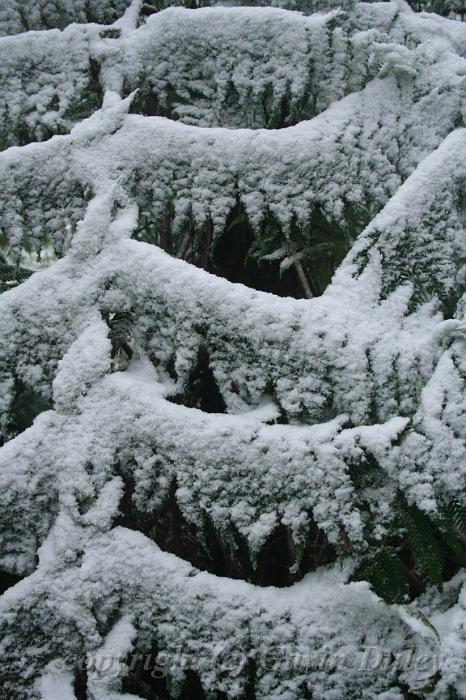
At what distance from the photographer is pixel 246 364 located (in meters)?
1.33

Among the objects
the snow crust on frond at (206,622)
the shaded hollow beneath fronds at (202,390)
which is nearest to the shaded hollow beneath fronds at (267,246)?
the shaded hollow beneath fronds at (202,390)

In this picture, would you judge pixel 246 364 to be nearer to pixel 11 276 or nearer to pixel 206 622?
pixel 206 622

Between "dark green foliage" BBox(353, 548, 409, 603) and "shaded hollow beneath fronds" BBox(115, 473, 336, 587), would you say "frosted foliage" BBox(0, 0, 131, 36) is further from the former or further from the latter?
"dark green foliage" BBox(353, 548, 409, 603)

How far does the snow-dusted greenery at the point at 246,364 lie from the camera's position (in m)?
1.15

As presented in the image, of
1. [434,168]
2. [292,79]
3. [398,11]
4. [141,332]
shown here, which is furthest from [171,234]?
[398,11]

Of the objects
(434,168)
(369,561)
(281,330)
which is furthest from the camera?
(434,168)

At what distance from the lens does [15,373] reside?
59.6 inches

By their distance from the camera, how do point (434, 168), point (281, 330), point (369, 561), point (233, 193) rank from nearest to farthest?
1. point (369, 561)
2. point (281, 330)
3. point (434, 168)
4. point (233, 193)

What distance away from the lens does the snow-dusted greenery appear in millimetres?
1149

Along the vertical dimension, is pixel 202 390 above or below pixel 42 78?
below

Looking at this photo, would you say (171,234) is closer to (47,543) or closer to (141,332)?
(141,332)

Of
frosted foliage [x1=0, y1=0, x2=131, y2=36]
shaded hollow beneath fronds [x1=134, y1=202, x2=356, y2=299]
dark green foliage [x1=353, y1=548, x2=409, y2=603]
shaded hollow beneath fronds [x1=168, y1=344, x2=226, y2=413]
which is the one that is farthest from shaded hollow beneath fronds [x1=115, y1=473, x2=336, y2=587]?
frosted foliage [x1=0, y1=0, x2=131, y2=36]

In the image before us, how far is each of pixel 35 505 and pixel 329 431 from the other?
28.7 inches

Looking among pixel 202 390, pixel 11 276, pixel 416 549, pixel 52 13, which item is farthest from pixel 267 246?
pixel 52 13
